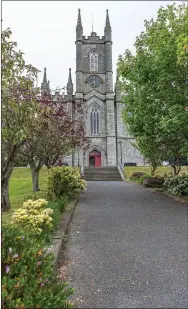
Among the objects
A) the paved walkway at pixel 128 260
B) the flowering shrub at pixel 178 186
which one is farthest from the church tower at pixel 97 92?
the paved walkway at pixel 128 260

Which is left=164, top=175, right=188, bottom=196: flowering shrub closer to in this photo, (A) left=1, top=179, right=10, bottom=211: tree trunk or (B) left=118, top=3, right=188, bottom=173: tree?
(B) left=118, top=3, right=188, bottom=173: tree

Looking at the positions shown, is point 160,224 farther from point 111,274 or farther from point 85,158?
point 85,158

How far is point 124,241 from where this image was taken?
700cm

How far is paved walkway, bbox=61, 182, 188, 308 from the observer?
4199mm

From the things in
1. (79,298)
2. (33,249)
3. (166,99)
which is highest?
(166,99)

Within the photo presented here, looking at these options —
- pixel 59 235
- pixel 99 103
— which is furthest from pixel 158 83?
pixel 99 103

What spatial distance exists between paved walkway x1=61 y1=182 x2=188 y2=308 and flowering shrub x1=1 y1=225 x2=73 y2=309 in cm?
103

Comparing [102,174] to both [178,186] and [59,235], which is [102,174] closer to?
[178,186]

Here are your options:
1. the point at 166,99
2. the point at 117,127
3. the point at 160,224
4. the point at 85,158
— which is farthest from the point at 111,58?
the point at 160,224

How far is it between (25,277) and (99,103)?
47.6m

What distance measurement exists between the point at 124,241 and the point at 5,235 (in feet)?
14.3

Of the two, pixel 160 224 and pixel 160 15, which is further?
pixel 160 15

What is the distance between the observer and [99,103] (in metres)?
49.5

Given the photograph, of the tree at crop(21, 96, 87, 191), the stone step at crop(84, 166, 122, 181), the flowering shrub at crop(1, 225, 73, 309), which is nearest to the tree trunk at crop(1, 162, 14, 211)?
the tree at crop(21, 96, 87, 191)
